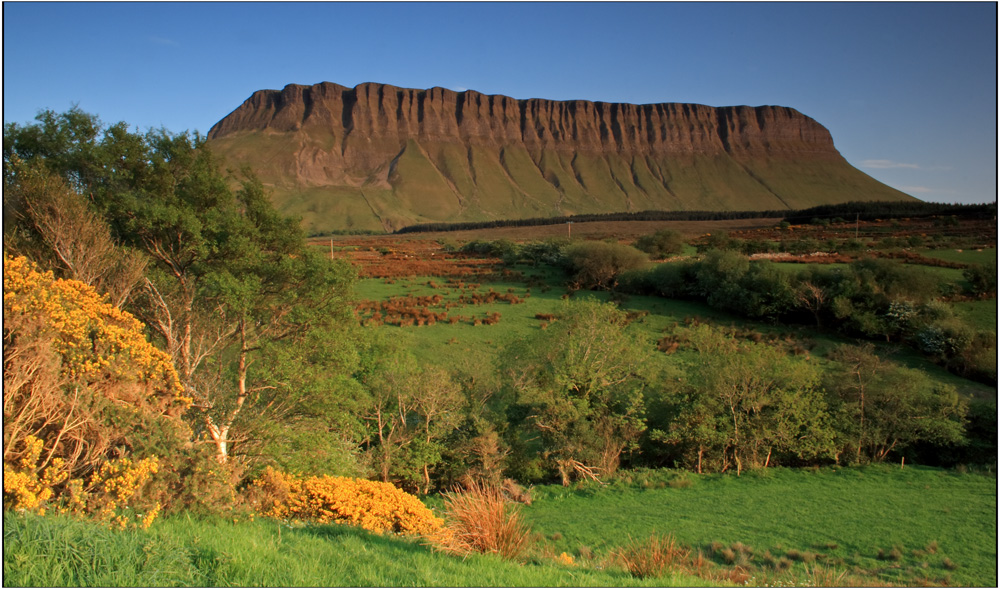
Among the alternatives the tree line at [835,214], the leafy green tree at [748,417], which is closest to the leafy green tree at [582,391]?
the leafy green tree at [748,417]

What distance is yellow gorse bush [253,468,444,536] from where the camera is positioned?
1216 centimetres

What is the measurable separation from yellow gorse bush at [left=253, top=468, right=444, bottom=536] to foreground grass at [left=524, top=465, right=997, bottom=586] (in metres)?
4.87

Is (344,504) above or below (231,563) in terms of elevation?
below

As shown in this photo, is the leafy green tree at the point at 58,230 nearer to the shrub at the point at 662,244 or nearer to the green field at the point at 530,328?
the green field at the point at 530,328

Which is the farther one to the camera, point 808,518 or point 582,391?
point 582,391

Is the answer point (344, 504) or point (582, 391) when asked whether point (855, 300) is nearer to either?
point (582, 391)

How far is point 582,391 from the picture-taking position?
26062mm

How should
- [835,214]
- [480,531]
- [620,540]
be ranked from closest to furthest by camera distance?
[480,531], [620,540], [835,214]

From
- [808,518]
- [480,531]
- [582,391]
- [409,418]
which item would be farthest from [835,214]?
[480,531]

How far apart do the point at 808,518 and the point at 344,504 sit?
16.1 metres

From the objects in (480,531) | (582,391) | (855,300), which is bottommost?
(582,391)

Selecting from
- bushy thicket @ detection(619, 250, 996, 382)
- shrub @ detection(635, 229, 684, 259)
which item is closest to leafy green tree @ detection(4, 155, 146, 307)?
bushy thicket @ detection(619, 250, 996, 382)

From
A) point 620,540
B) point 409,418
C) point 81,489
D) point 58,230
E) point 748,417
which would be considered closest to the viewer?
point 81,489

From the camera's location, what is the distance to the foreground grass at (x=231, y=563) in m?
5.63
